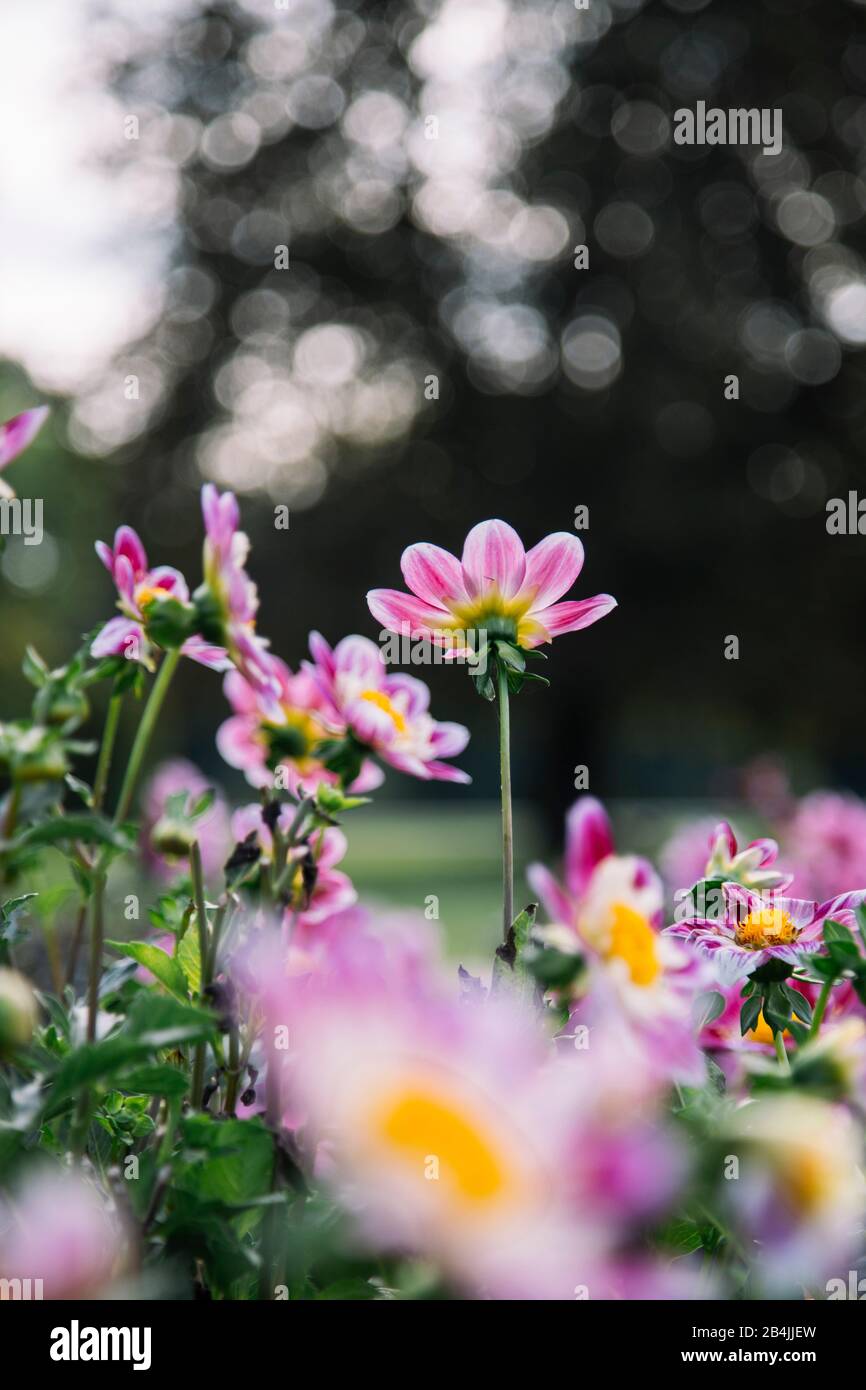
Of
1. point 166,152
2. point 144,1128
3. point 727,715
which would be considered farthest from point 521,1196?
point 166,152

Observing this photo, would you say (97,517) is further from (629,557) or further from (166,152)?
(629,557)

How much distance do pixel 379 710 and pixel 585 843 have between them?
0.13m

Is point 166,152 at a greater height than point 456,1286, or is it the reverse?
point 166,152

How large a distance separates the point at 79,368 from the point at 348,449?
5.72 ft

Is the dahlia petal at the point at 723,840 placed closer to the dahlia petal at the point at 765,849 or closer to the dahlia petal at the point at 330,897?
the dahlia petal at the point at 765,849

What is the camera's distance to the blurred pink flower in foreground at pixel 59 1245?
0.35 m

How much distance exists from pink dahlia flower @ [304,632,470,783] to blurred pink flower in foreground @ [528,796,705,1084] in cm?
10

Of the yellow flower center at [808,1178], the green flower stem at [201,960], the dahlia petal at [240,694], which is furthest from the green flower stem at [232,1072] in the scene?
the yellow flower center at [808,1178]

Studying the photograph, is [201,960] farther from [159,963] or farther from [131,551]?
[131,551]

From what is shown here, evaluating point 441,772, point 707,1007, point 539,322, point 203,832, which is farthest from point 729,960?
point 539,322

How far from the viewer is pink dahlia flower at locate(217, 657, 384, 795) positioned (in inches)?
17.8

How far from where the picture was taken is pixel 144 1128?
0.53 m

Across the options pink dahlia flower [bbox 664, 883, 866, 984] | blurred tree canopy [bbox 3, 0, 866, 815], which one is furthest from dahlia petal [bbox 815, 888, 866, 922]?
blurred tree canopy [bbox 3, 0, 866, 815]

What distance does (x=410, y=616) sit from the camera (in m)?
0.55
